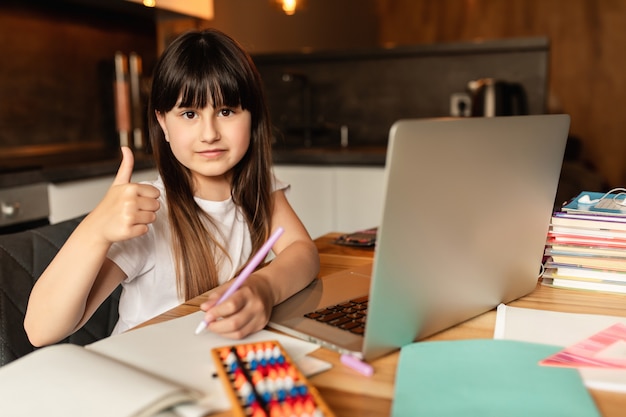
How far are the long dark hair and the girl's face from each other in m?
0.02

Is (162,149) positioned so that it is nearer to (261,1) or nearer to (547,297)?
(547,297)

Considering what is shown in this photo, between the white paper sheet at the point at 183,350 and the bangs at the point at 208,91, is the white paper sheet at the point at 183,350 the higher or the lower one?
the lower one

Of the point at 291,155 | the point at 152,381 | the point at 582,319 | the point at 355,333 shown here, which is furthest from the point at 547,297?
the point at 291,155

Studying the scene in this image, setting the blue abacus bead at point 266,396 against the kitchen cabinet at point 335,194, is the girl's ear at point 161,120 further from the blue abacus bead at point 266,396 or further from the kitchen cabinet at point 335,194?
the kitchen cabinet at point 335,194

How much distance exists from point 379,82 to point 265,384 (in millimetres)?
2653

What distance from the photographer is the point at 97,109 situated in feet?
9.32

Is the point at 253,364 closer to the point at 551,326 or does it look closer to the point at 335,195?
the point at 551,326

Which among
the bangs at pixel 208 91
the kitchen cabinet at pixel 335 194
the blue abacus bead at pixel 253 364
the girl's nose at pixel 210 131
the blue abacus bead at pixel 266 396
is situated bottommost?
the kitchen cabinet at pixel 335 194

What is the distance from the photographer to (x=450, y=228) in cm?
67

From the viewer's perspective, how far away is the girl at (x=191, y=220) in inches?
31.9

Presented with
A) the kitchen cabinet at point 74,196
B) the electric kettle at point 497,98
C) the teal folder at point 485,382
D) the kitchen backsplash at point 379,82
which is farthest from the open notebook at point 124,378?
the kitchen backsplash at point 379,82

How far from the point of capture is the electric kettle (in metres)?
2.64

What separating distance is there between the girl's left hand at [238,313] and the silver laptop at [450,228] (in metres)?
0.03

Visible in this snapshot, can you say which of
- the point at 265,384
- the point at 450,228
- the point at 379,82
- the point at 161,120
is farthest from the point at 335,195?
the point at 265,384
